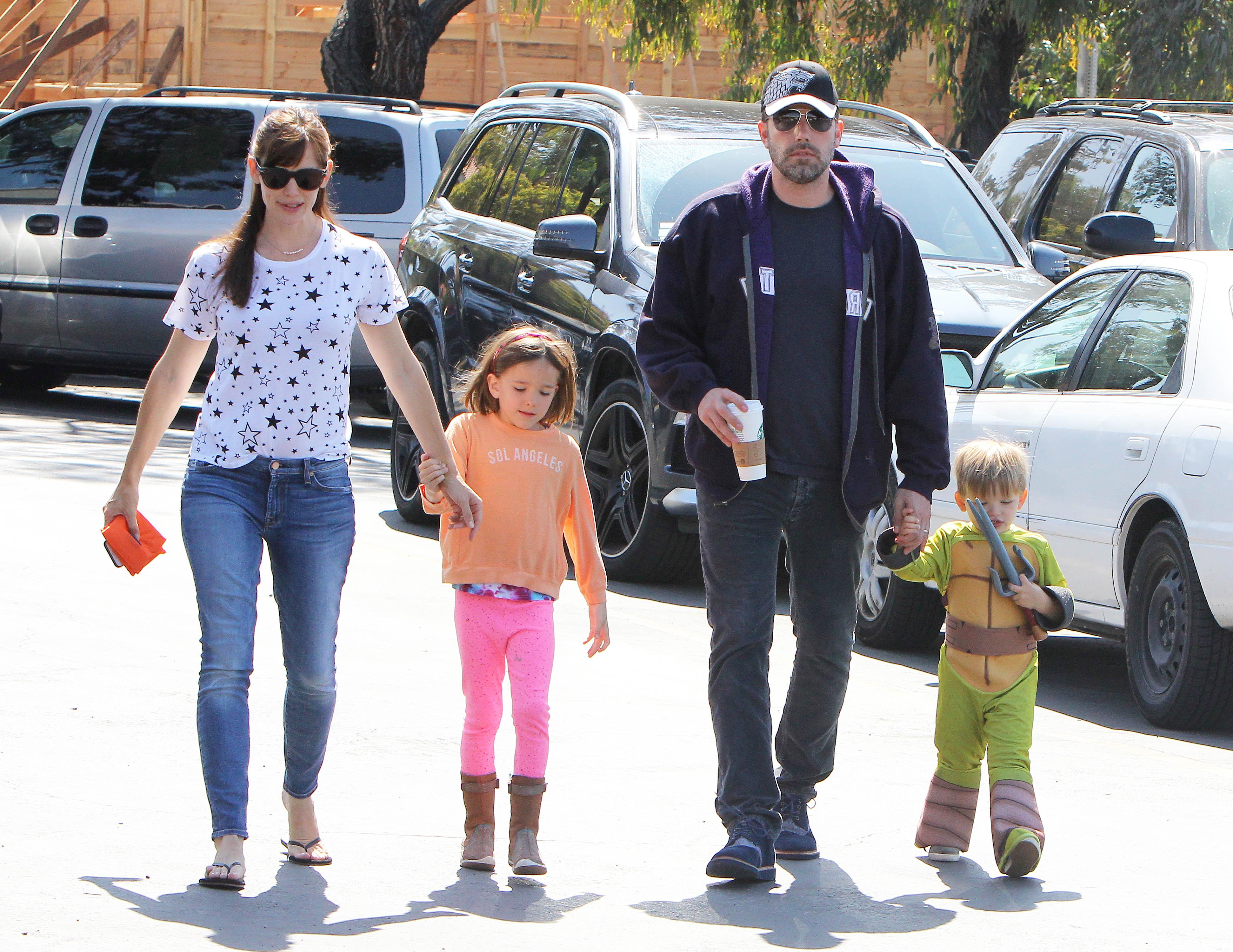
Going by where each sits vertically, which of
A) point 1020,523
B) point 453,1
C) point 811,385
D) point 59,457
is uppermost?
point 453,1

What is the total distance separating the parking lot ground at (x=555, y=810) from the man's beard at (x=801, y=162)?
1.65 metres

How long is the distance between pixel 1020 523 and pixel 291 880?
369 centimetres

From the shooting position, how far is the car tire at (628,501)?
845 centimetres

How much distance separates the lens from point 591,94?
9.99m

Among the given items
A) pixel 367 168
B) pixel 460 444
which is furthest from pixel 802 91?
pixel 367 168

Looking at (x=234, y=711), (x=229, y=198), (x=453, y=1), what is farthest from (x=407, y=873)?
(x=453, y=1)

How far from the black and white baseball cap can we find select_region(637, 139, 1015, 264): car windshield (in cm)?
387

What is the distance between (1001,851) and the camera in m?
4.59

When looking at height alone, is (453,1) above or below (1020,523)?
above

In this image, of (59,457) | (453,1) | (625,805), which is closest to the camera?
(625,805)

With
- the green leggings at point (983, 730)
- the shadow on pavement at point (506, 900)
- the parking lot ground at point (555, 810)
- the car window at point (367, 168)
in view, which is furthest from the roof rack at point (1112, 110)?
the shadow on pavement at point (506, 900)

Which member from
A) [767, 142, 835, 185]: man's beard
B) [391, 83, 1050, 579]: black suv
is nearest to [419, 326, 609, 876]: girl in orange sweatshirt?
[767, 142, 835, 185]: man's beard

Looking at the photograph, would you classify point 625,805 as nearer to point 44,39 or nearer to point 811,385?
point 811,385

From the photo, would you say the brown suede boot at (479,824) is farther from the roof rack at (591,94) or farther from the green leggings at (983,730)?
the roof rack at (591,94)
